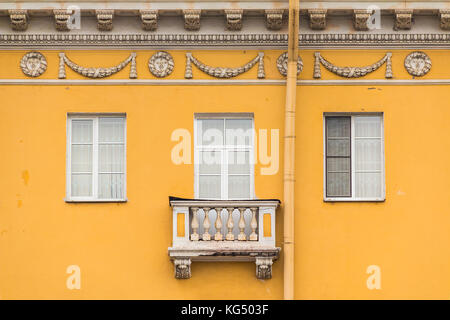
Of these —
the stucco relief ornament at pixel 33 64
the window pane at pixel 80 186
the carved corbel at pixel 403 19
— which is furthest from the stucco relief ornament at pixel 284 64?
the stucco relief ornament at pixel 33 64

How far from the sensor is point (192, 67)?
19875mm

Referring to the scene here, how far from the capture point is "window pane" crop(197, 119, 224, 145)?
19.8 metres

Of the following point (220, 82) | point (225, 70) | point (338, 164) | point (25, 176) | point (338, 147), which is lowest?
point (25, 176)

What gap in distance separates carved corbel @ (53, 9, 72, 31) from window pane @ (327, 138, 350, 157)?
5.67m

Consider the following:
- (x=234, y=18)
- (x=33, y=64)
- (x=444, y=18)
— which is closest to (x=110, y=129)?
(x=33, y=64)

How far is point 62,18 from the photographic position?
776 inches

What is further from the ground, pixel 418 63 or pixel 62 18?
pixel 62 18

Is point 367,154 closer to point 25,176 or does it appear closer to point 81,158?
point 81,158

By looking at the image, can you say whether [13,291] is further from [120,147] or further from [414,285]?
[414,285]

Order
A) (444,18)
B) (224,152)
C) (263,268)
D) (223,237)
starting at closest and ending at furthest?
(263,268) < (223,237) < (444,18) < (224,152)

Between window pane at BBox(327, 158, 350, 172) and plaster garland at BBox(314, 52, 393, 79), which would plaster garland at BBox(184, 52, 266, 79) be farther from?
window pane at BBox(327, 158, 350, 172)

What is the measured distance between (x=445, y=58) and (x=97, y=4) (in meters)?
6.94

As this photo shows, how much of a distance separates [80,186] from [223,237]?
3.02 meters

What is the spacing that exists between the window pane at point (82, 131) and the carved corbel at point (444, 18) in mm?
7165
